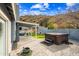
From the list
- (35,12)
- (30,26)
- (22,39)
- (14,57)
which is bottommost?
(14,57)

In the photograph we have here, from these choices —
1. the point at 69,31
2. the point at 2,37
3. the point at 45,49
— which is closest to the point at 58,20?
the point at 69,31

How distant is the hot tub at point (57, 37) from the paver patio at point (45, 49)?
0.06 m

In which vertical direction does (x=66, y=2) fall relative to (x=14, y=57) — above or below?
above

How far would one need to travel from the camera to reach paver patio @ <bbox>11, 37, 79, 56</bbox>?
2.16m

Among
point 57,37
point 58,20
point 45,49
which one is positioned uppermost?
point 58,20

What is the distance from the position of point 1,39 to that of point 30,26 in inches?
15.5

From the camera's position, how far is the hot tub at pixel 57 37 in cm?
214

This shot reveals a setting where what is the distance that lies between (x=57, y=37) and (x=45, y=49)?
0.22 meters

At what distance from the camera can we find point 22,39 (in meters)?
2.17

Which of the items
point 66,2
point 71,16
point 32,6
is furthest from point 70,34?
point 32,6

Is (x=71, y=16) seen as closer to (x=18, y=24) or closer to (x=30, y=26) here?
(x=30, y=26)

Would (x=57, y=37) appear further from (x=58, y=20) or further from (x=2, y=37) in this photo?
(x=2, y=37)

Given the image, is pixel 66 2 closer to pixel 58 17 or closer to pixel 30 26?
pixel 58 17

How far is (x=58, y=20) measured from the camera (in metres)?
2.14
